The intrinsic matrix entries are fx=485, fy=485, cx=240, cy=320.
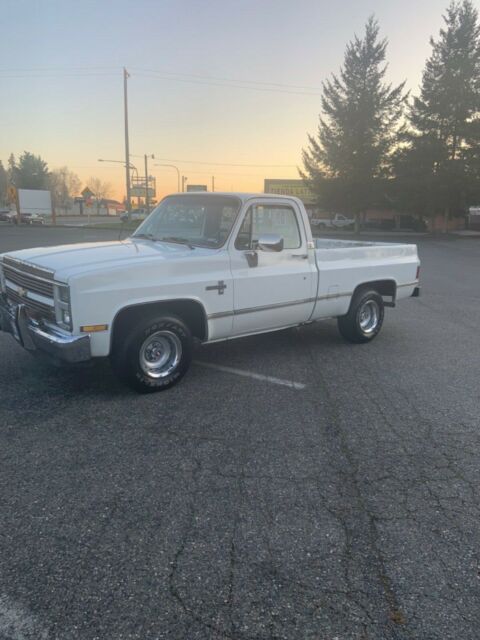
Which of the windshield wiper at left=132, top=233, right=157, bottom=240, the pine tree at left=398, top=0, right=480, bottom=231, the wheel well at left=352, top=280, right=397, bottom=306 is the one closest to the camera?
the windshield wiper at left=132, top=233, right=157, bottom=240

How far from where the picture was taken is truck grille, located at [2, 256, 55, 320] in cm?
445

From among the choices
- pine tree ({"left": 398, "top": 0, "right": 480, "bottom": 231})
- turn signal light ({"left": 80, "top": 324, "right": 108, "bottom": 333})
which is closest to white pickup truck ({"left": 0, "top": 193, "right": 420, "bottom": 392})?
turn signal light ({"left": 80, "top": 324, "right": 108, "bottom": 333})

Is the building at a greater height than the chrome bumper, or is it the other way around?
the building

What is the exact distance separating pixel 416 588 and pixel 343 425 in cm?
189

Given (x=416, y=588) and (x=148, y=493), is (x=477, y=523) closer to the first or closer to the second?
(x=416, y=588)

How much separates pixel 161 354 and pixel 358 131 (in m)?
40.0

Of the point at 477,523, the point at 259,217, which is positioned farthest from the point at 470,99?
the point at 477,523

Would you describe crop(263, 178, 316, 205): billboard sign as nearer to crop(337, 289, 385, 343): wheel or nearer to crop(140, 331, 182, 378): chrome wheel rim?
crop(337, 289, 385, 343): wheel

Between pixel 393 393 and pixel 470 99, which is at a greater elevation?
pixel 470 99

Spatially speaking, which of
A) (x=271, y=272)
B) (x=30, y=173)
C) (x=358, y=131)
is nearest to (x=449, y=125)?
(x=358, y=131)

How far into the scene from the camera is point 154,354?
4.86m

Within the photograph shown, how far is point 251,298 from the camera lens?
17.6 ft

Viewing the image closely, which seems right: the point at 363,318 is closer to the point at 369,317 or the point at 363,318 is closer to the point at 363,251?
the point at 369,317

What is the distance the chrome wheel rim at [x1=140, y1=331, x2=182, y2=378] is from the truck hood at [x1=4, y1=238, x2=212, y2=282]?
79 centimetres
